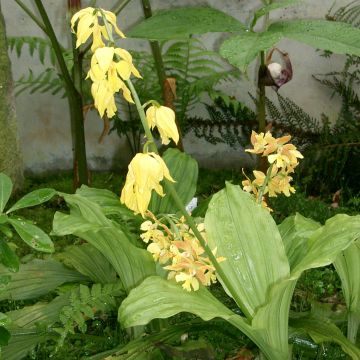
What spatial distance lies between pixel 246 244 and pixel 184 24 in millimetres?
484

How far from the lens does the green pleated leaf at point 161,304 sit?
107 cm

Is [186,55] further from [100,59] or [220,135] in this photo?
[100,59]

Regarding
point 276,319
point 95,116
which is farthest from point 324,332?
point 95,116

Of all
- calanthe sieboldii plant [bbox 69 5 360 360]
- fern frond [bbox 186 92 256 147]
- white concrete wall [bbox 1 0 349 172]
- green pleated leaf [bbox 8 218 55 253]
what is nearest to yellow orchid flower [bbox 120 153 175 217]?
calanthe sieboldii plant [bbox 69 5 360 360]

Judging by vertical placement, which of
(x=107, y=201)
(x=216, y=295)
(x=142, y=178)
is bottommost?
(x=216, y=295)

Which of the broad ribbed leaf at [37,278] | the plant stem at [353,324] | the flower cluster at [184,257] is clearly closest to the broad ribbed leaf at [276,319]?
the flower cluster at [184,257]

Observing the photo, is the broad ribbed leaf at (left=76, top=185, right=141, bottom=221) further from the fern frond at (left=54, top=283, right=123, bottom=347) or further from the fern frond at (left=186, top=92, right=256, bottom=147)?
the fern frond at (left=186, top=92, right=256, bottom=147)

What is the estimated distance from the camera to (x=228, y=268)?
1.23 metres

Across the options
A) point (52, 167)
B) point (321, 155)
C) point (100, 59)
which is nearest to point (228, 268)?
point (100, 59)

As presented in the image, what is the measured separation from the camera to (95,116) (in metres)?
2.97

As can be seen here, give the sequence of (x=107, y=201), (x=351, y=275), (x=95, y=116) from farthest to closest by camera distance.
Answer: (x=95, y=116) < (x=107, y=201) < (x=351, y=275)

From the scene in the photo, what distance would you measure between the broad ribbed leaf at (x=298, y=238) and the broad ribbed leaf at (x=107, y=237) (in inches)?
11.6

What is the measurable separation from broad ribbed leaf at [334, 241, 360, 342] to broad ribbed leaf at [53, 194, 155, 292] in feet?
1.32

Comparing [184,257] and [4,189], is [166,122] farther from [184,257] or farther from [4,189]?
[4,189]
